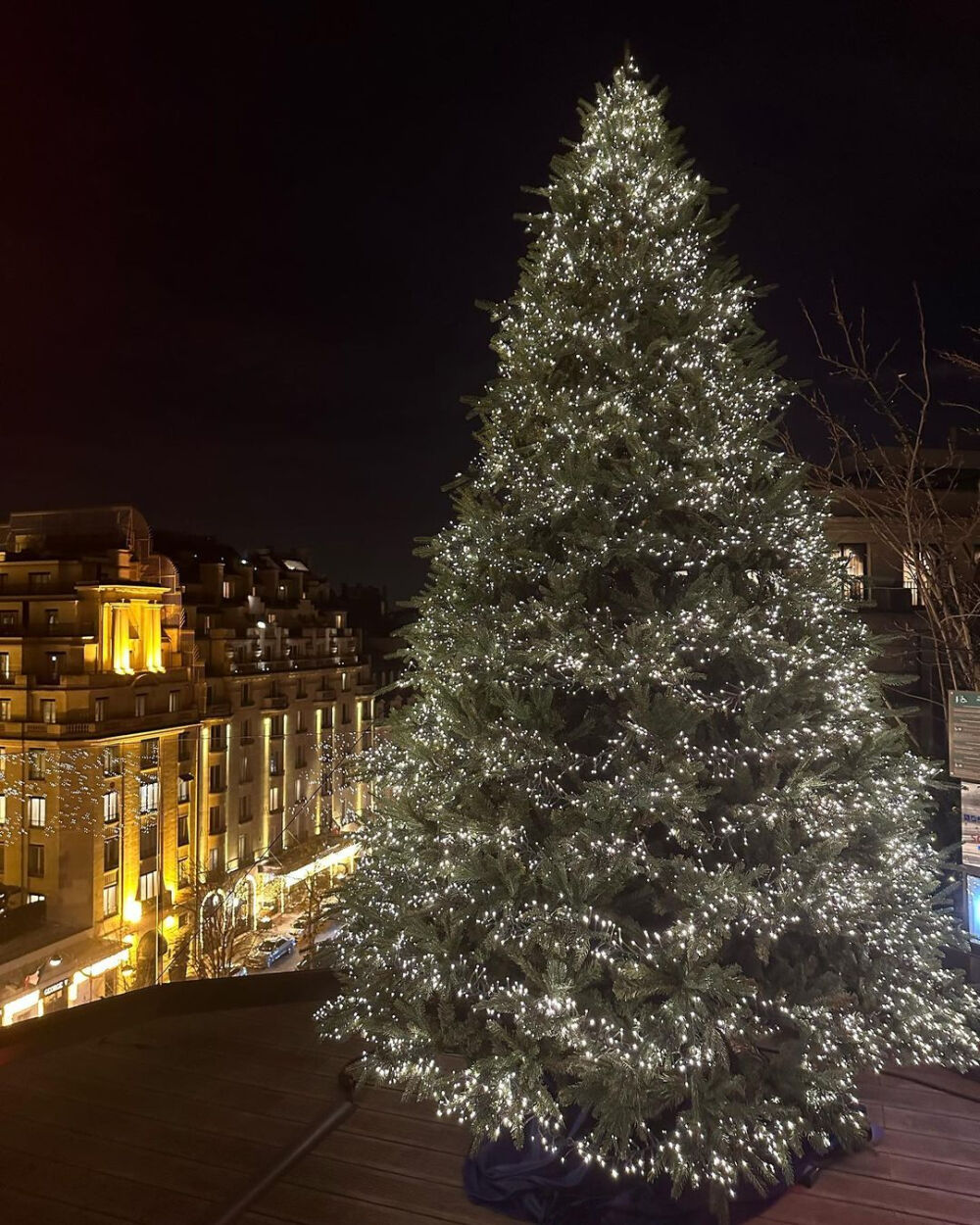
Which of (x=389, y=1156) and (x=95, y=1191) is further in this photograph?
(x=389, y=1156)

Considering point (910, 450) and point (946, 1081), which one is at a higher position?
point (910, 450)

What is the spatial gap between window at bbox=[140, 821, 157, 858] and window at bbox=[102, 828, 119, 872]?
96 centimetres

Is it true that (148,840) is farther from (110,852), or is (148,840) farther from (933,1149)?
(933,1149)

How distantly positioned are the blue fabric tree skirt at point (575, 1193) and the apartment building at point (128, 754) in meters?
12.0

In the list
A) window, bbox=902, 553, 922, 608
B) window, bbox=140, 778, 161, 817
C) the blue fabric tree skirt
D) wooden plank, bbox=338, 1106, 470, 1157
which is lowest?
window, bbox=140, 778, 161, 817

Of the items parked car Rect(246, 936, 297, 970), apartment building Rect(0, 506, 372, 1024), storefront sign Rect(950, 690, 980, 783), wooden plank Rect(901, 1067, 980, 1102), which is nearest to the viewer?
wooden plank Rect(901, 1067, 980, 1102)

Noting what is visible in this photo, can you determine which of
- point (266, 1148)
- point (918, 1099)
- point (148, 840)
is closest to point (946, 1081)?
point (918, 1099)

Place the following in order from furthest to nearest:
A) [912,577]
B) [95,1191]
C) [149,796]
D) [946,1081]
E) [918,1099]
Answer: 1. [149,796]
2. [912,577]
3. [946,1081]
4. [918,1099]
5. [95,1191]

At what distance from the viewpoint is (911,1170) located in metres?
3.27

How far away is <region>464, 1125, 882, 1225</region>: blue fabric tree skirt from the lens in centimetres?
289

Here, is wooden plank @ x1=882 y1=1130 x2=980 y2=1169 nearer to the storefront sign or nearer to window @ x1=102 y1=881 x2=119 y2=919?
the storefront sign

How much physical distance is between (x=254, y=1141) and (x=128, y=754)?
18.8m

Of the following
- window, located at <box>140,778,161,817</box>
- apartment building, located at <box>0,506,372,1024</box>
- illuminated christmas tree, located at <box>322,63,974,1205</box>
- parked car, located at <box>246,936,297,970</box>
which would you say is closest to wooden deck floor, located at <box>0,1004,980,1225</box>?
illuminated christmas tree, located at <box>322,63,974,1205</box>

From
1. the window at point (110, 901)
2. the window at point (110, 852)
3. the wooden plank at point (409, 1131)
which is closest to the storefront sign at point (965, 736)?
the wooden plank at point (409, 1131)
